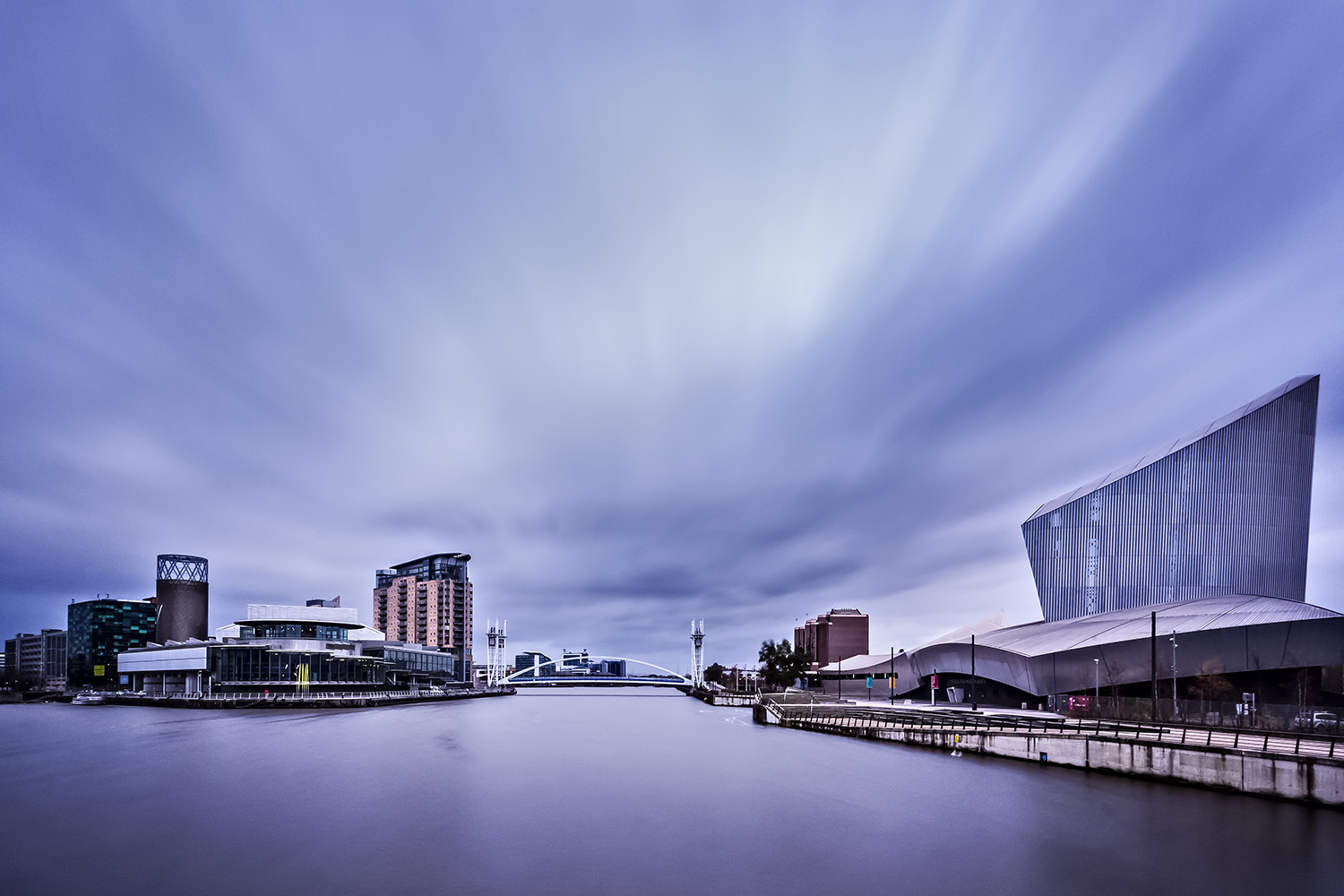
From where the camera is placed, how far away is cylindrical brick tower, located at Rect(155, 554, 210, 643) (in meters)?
153

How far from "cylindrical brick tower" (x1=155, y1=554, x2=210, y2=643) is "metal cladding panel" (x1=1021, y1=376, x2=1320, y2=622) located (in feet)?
544

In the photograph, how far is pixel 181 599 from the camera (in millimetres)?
154375

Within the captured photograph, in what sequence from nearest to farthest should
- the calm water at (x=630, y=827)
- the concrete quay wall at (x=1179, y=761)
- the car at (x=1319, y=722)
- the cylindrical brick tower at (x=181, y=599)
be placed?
the calm water at (x=630, y=827) → the concrete quay wall at (x=1179, y=761) → the car at (x=1319, y=722) → the cylindrical brick tower at (x=181, y=599)

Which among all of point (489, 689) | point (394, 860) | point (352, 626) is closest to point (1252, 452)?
point (394, 860)

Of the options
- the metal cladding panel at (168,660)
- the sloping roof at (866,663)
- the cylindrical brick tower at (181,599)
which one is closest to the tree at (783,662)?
the sloping roof at (866,663)

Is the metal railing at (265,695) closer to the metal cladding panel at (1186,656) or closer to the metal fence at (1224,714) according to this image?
the metal cladding panel at (1186,656)

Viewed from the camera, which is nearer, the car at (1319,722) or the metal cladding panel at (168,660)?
the car at (1319,722)

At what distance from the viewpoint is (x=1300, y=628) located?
52.9 m

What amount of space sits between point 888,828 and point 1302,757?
14977mm

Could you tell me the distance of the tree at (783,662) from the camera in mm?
132125

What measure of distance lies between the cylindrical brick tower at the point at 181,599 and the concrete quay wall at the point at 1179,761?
159 metres

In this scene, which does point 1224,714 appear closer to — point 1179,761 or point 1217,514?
point 1179,761

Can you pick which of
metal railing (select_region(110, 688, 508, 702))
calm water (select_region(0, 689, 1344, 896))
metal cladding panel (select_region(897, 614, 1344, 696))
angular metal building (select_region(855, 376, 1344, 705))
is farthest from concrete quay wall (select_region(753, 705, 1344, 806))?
metal railing (select_region(110, 688, 508, 702))

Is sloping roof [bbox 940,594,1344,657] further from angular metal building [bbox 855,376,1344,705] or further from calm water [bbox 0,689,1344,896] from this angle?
calm water [bbox 0,689,1344,896]
